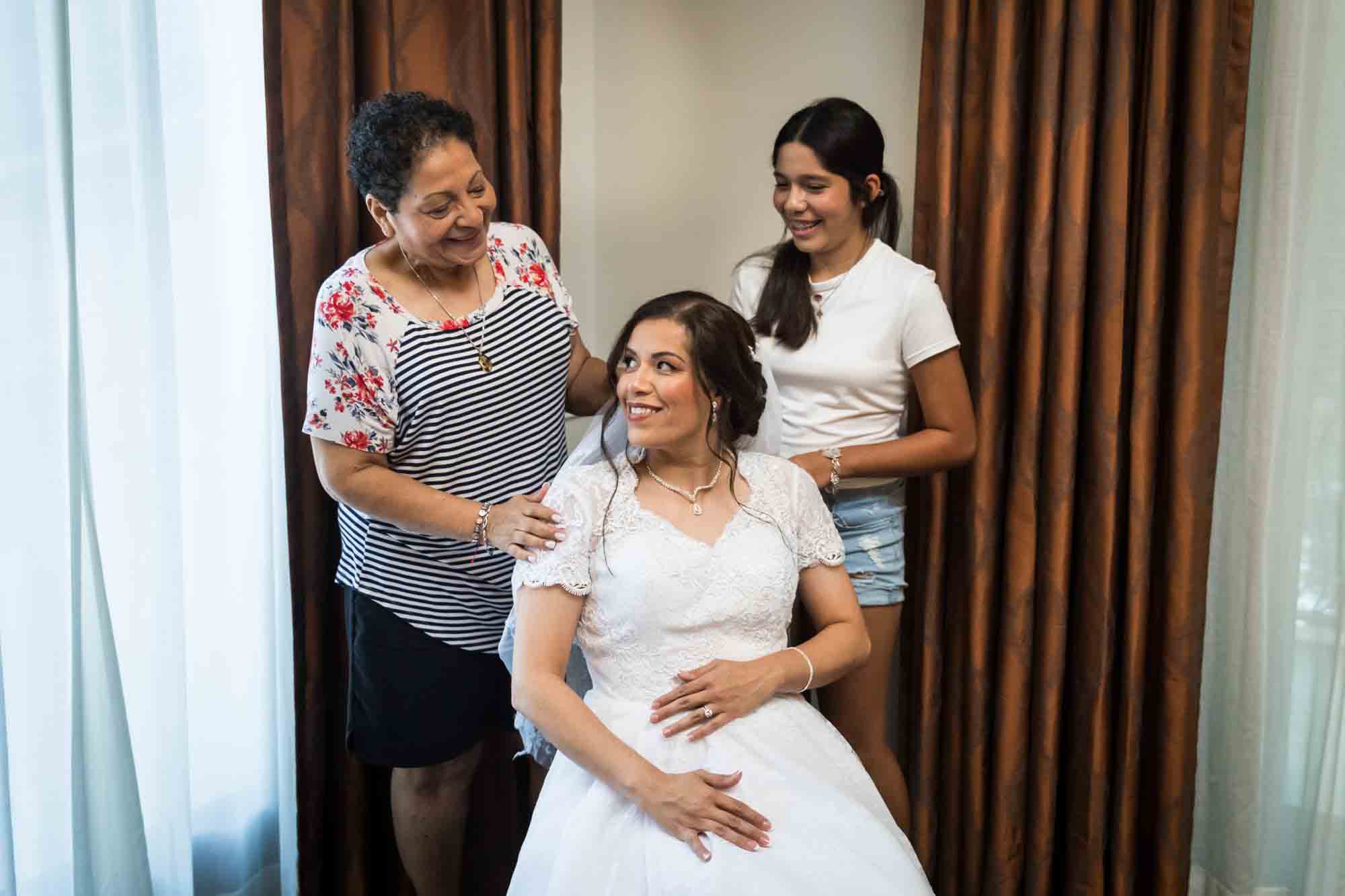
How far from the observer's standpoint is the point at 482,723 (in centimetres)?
202

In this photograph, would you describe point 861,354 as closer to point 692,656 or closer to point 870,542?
point 870,542

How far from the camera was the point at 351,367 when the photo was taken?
1726 millimetres

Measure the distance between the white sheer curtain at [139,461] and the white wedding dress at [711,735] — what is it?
26.0 inches

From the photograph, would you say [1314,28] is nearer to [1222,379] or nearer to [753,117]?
[1222,379]

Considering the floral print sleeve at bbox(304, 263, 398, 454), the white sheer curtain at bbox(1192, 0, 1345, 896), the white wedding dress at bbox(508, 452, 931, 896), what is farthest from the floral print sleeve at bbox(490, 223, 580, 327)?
the white sheer curtain at bbox(1192, 0, 1345, 896)

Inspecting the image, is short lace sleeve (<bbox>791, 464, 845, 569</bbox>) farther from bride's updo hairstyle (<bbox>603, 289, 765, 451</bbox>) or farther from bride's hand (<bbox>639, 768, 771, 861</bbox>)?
bride's hand (<bbox>639, 768, 771, 861</bbox>)

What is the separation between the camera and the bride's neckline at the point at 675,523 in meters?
1.69

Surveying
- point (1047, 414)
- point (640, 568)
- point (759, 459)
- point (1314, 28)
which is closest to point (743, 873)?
point (640, 568)

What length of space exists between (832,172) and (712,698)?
94 centimetres

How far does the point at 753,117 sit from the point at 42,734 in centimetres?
192

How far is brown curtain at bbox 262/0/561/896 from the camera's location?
1.97 meters

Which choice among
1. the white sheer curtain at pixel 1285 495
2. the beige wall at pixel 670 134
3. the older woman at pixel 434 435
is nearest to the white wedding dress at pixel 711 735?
the older woman at pixel 434 435

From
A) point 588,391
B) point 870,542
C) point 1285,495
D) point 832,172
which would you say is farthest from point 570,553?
point 1285,495

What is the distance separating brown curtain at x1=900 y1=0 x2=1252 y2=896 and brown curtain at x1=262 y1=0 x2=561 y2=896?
2.68ft
